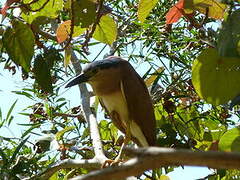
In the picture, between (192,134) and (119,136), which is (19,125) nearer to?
(119,136)

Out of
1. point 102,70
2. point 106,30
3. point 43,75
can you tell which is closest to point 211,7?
point 106,30

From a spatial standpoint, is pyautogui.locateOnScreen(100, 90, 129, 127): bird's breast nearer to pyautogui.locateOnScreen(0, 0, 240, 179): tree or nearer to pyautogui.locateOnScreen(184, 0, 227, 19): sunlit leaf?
pyautogui.locateOnScreen(0, 0, 240, 179): tree

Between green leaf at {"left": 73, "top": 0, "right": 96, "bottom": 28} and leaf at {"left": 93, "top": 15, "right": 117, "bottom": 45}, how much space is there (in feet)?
0.57

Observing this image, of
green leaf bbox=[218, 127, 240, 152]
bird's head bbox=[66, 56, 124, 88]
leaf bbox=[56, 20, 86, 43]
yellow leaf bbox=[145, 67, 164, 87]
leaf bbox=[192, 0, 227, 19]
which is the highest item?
leaf bbox=[56, 20, 86, 43]

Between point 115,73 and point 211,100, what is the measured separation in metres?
1.33

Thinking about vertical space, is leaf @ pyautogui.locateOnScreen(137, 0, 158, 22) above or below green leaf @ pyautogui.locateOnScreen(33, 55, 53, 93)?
above

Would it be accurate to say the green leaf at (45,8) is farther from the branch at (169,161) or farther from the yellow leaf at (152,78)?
the branch at (169,161)

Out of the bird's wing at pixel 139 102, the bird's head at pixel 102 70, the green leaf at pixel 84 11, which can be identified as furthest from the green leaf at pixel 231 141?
the bird's head at pixel 102 70

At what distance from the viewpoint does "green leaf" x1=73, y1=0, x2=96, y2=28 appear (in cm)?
149

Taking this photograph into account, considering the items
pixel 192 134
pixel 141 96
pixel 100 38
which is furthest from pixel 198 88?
pixel 141 96

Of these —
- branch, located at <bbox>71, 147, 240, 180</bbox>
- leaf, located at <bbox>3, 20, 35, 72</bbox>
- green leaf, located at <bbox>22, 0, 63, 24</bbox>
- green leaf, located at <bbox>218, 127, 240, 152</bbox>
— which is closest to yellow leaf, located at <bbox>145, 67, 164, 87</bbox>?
green leaf, located at <bbox>22, 0, 63, 24</bbox>

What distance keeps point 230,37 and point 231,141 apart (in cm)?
34

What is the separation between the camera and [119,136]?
7.70 ft

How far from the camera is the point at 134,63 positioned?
263cm
